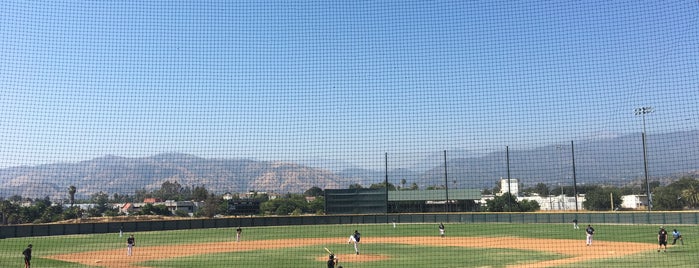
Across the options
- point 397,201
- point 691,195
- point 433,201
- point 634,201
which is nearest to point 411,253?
point 397,201

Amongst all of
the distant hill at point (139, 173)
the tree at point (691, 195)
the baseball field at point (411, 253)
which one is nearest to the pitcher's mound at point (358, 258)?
the baseball field at point (411, 253)

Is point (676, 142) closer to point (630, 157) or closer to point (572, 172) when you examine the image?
point (630, 157)

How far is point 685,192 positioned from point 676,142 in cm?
5832

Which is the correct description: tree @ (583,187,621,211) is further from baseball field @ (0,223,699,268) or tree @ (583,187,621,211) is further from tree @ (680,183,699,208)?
baseball field @ (0,223,699,268)

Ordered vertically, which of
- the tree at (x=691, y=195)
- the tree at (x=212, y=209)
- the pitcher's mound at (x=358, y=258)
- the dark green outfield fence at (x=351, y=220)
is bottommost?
the pitcher's mound at (x=358, y=258)

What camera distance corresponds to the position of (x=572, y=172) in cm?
4931

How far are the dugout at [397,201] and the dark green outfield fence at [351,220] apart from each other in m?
0.89

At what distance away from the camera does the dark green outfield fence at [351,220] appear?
40.3 m

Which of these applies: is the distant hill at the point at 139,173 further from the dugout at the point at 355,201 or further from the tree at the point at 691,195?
the tree at the point at 691,195

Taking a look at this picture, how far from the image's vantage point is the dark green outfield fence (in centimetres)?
4031

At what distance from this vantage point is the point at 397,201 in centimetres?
6538

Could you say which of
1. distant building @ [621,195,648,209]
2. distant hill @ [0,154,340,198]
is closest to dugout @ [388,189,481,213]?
distant building @ [621,195,648,209]

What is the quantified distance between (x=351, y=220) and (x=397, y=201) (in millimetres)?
11031

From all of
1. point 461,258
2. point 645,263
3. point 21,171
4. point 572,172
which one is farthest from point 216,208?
point 645,263
